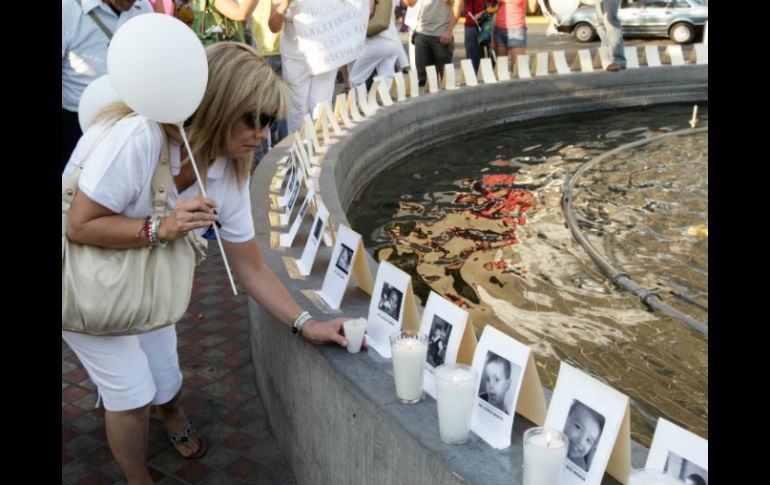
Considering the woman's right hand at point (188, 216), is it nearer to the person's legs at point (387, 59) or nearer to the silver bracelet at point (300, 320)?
the silver bracelet at point (300, 320)

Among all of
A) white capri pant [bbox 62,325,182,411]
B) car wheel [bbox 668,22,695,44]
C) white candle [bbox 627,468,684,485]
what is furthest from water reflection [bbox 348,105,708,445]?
car wheel [bbox 668,22,695,44]

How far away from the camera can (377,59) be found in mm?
8805

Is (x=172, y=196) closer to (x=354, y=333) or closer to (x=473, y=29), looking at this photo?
(x=354, y=333)

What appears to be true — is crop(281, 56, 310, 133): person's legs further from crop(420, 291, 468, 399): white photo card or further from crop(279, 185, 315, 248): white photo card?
crop(420, 291, 468, 399): white photo card

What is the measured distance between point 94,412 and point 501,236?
3.21 metres

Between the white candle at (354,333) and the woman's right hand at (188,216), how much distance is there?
0.59 meters

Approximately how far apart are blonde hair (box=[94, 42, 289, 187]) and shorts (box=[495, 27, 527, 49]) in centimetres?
852

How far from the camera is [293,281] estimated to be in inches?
139

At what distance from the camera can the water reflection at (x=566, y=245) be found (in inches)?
163

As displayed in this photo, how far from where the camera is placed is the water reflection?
4145 millimetres

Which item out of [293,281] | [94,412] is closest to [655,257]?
[293,281]

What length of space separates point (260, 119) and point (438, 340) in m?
0.89

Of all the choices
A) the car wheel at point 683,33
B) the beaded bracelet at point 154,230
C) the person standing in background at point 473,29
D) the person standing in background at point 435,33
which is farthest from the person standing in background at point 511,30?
the car wheel at point 683,33

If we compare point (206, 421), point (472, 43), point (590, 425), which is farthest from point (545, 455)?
point (472, 43)
